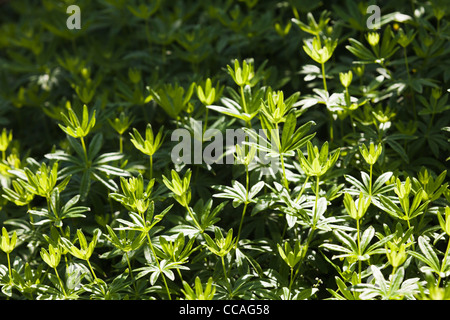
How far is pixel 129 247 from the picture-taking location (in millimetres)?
1514

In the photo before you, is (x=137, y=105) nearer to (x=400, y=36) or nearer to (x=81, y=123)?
(x=81, y=123)

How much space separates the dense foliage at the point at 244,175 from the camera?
4.91ft

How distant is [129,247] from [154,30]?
125cm

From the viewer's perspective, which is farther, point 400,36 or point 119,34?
point 119,34

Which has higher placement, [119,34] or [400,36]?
[119,34]

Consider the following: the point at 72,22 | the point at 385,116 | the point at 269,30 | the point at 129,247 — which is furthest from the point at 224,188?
the point at 72,22

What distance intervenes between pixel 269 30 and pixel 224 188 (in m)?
0.98

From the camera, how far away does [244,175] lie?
1.81m

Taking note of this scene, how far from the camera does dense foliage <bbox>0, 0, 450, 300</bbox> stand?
4.91ft

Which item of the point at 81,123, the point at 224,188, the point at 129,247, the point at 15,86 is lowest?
the point at 129,247
